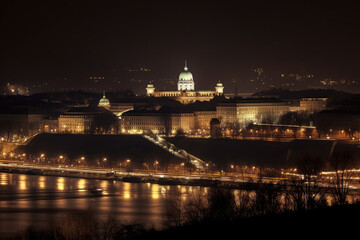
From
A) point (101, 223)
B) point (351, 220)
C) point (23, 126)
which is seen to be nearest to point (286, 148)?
point (101, 223)

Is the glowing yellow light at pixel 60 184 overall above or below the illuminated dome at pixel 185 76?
below

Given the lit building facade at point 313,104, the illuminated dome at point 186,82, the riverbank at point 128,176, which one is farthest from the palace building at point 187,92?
the riverbank at point 128,176

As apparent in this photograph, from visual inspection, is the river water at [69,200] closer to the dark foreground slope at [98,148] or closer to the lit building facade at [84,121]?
the dark foreground slope at [98,148]

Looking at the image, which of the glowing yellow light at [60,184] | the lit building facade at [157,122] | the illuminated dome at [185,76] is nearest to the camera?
the glowing yellow light at [60,184]

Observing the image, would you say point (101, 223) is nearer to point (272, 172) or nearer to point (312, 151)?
point (272, 172)

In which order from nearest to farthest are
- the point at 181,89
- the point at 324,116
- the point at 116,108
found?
the point at 324,116 < the point at 116,108 < the point at 181,89

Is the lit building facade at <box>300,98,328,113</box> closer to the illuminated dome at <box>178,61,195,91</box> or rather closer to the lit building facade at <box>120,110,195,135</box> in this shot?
the lit building facade at <box>120,110,195,135</box>
